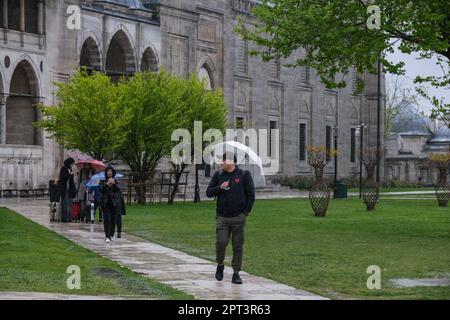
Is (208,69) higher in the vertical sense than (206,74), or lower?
higher

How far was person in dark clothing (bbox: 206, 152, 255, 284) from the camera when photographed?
18578mm

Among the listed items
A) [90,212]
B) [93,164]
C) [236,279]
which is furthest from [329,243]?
[93,164]

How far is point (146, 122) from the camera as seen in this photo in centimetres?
4800

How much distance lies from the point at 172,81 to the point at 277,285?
3425 cm

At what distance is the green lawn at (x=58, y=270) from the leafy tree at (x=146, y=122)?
20563mm

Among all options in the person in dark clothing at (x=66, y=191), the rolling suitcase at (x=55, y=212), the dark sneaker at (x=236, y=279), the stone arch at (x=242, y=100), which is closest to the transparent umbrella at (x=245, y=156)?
the person in dark clothing at (x=66, y=191)

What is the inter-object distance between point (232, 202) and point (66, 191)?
680 inches

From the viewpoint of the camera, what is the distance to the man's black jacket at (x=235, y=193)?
18594 mm

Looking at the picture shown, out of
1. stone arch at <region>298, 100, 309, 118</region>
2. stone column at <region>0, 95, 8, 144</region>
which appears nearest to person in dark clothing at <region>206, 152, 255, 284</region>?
stone column at <region>0, 95, 8, 144</region>

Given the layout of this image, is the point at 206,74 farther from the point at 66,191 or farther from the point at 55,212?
the point at 66,191

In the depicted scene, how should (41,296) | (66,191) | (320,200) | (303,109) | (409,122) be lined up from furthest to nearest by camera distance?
(409,122) → (303,109) → (320,200) → (66,191) → (41,296)

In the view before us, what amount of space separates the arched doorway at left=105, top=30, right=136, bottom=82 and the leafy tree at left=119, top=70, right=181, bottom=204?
1443 cm

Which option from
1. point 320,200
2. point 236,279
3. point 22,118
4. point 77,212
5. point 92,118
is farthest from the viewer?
point 22,118

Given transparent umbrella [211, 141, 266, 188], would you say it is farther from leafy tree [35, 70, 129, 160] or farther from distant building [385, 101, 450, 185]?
distant building [385, 101, 450, 185]
